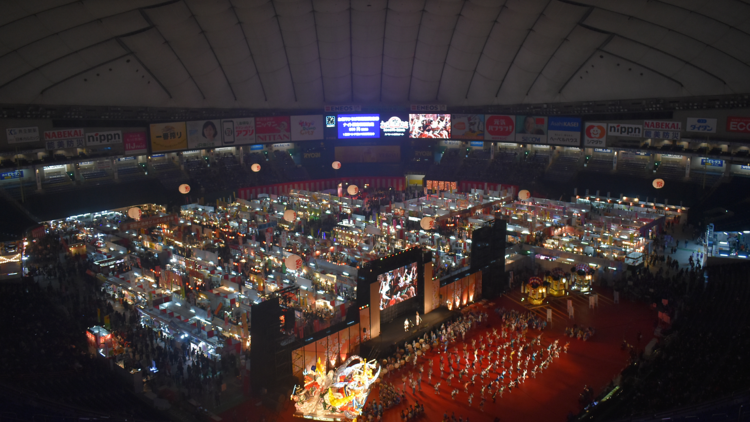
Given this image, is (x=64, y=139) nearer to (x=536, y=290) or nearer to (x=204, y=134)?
(x=204, y=134)

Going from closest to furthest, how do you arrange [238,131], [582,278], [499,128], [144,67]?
1. [582,278]
2. [144,67]
3. [238,131]
4. [499,128]

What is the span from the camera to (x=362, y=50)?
4441 cm

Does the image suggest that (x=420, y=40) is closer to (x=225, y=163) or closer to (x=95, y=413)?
(x=225, y=163)

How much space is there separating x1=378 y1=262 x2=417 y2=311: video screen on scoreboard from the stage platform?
89 cm

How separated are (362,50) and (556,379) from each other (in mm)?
30634

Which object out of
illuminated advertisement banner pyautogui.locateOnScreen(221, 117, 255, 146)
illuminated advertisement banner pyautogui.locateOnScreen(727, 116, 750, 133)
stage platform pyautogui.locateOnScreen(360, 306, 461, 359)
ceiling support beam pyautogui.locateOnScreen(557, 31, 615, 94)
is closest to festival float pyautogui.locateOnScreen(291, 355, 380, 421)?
stage platform pyautogui.locateOnScreen(360, 306, 461, 359)

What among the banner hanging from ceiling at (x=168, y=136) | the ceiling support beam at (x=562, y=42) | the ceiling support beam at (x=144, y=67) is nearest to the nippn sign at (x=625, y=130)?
the ceiling support beam at (x=562, y=42)

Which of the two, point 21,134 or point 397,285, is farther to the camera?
point 21,134

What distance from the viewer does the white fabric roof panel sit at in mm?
32625

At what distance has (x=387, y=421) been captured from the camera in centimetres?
1828

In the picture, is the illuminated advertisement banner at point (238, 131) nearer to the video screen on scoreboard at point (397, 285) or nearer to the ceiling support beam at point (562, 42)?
the ceiling support beam at point (562, 42)

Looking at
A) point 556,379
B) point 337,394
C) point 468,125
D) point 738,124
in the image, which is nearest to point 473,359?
point 556,379

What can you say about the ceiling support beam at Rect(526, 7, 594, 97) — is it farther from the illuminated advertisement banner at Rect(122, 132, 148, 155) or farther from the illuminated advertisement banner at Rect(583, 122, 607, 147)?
the illuminated advertisement banner at Rect(122, 132, 148, 155)

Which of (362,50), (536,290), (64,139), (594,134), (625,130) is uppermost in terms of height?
(362,50)
